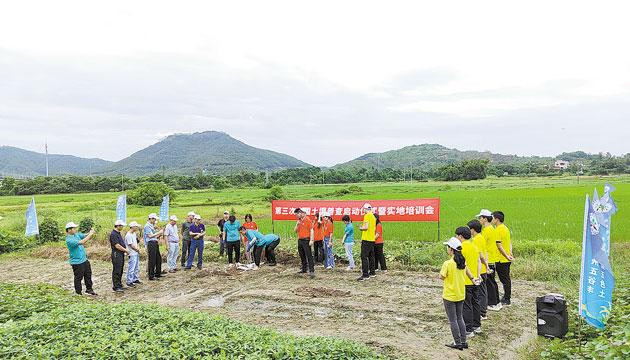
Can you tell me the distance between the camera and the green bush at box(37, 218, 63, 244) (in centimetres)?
1812

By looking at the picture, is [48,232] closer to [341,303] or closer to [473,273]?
[341,303]

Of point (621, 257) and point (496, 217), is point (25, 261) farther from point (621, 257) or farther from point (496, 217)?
point (621, 257)

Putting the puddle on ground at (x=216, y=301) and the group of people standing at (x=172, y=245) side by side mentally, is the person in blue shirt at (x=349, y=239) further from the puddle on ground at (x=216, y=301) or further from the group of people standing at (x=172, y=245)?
the puddle on ground at (x=216, y=301)

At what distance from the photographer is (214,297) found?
371 inches

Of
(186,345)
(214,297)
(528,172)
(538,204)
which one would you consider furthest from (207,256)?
(528,172)

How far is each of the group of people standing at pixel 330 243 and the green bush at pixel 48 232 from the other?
12520 millimetres

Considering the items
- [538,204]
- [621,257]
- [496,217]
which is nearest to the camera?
[496,217]

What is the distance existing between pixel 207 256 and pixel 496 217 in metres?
9.21

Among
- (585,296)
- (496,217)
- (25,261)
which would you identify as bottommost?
(25,261)

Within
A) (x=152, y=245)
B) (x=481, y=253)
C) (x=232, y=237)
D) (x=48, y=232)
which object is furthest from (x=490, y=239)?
(x=48, y=232)

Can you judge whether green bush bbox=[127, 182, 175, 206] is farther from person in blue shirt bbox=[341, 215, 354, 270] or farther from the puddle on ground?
the puddle on ground

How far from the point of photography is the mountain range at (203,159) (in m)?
117

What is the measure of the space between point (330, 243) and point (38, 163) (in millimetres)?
188699

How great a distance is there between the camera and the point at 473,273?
6785 mm
